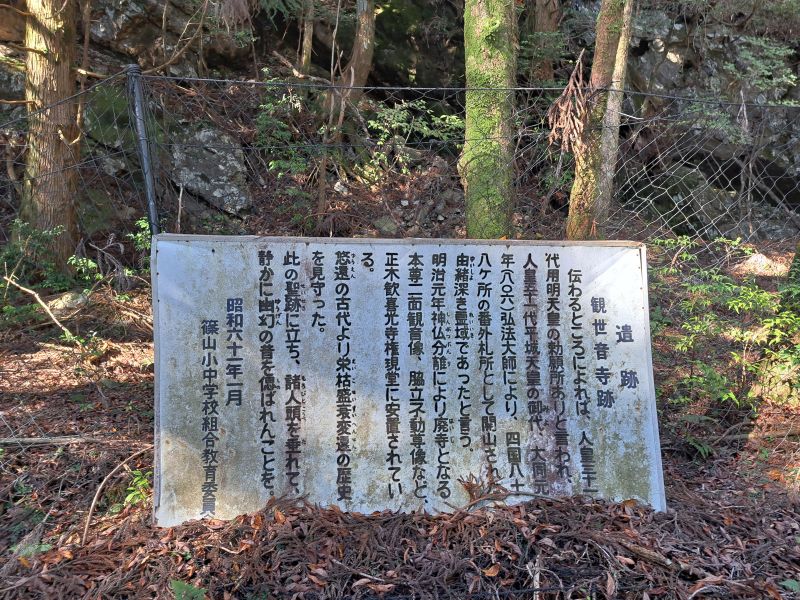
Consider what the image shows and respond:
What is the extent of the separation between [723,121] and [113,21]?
8.38 meters

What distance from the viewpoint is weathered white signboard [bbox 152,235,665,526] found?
3.24 meters

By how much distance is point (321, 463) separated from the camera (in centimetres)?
327

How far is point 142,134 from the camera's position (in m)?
3.73

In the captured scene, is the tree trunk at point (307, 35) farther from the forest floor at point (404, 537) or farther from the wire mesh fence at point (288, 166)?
the forest floor at point (404, 537)

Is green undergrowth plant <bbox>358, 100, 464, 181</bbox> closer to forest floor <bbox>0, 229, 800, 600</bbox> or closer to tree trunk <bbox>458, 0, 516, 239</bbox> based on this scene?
tree trunk <bbox>458, 0, 516, 239</bbox>

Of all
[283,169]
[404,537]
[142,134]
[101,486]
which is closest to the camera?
[404,537]

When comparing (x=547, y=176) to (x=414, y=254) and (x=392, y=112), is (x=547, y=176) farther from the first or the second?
(x=392, y=112)

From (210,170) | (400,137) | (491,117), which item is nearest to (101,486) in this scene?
(491,117)

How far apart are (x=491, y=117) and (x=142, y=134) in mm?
2499

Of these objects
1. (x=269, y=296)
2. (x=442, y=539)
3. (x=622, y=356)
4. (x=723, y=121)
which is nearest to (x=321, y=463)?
(x=442, y=539)

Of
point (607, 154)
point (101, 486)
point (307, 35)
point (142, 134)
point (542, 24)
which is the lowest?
point (101, 486)

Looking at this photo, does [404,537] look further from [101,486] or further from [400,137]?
[400,137]

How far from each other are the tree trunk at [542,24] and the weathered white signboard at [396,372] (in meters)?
6.42

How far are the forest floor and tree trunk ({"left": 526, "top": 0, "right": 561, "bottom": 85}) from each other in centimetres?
667
